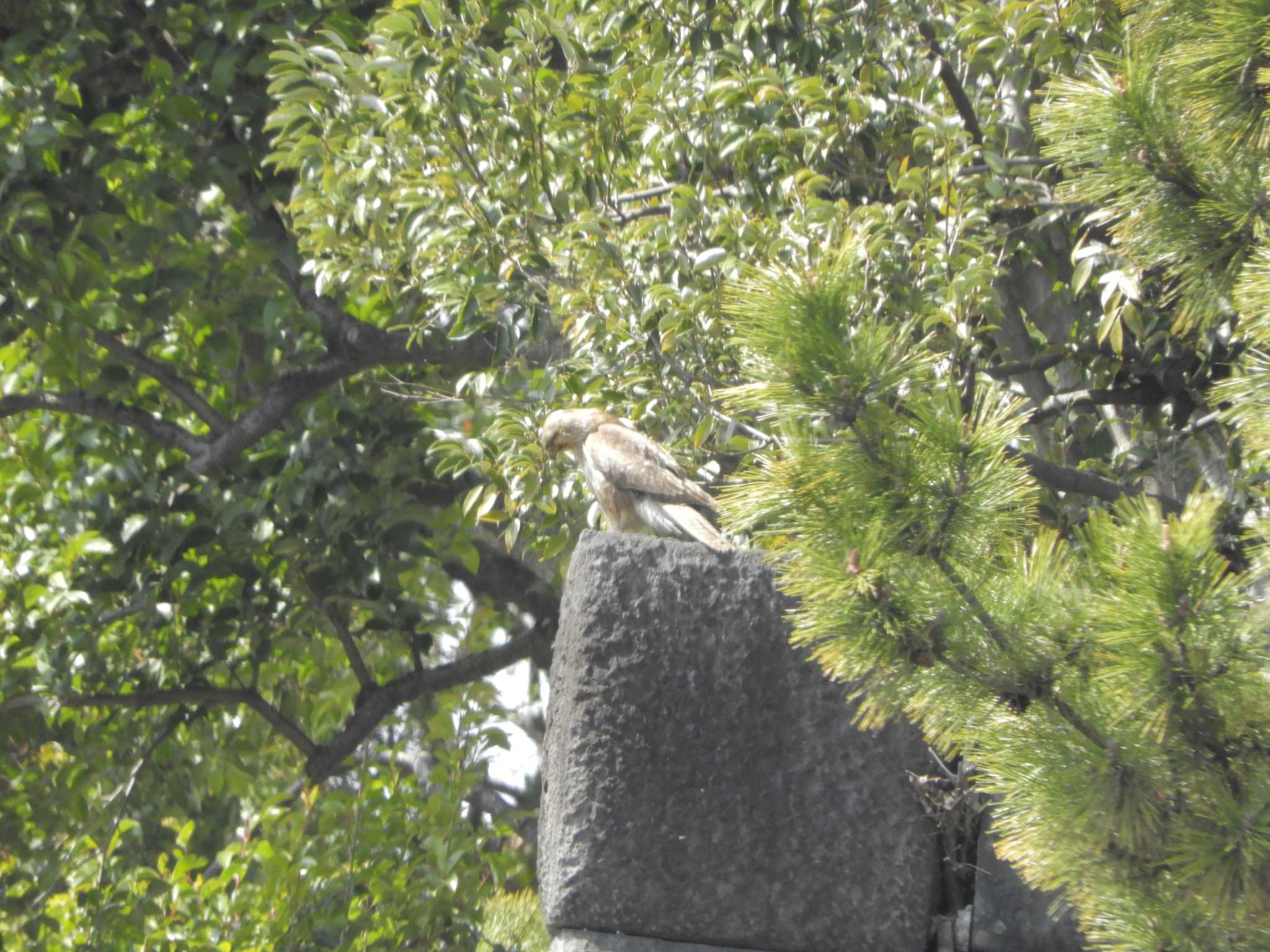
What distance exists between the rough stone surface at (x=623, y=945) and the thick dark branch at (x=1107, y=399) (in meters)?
2.06

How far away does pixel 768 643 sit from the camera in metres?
2.48

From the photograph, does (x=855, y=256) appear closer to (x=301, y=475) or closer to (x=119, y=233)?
(x=301, y=475)

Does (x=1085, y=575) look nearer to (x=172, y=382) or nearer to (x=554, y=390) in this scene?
(x=554, y=390)

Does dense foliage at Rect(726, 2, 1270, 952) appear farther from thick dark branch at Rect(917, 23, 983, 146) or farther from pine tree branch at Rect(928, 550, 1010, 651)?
thick dark branch at Rect(917, 23, 983, 146)

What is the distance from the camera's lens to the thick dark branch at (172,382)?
251 inches

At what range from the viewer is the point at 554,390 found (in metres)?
4.21

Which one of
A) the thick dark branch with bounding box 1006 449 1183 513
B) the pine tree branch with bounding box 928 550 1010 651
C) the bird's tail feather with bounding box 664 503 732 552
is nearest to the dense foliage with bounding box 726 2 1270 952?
the pine tree branch with bounding box 928 550 1010 651

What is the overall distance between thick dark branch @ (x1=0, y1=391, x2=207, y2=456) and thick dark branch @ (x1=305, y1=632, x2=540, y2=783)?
1517 mm

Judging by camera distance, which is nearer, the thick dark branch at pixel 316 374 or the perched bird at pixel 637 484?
the perched bird at pixel 637 484

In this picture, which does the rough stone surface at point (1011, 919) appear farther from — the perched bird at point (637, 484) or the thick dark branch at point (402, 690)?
the thick dark branch at point (402, 690)

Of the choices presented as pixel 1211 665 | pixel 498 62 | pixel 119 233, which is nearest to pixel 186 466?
pixel 119 233

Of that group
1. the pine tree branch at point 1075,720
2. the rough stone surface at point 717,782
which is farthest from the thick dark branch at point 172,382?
the pine tree branch at point 1075,720

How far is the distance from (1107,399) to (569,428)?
152 centimetres

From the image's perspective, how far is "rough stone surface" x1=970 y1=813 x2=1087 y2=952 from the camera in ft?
7.95
